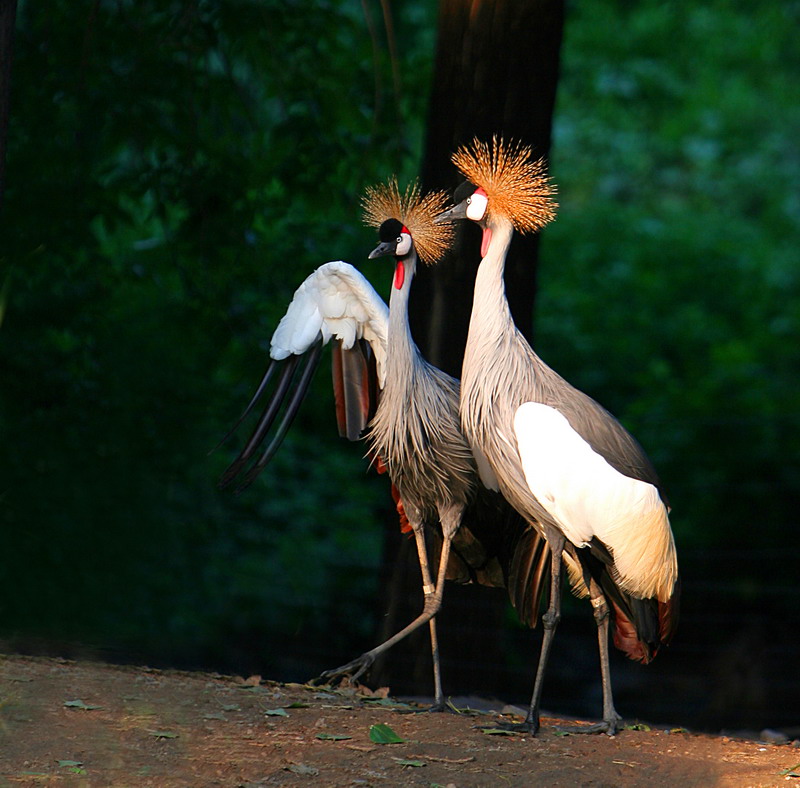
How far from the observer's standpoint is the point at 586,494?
164 inches

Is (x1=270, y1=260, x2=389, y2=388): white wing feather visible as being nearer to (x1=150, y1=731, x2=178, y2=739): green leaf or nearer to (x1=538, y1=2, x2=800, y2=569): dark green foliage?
(x1=150, y1=731, x2=178, y2=739): green leaf

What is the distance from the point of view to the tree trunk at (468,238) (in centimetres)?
554

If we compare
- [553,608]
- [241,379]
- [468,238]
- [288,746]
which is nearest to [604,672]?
[553,608]

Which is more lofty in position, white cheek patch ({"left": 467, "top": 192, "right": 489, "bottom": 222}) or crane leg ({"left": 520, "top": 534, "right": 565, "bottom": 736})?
white cheek patch ({"left": 467, "top": 192, "right": 489, "bottom": 222})

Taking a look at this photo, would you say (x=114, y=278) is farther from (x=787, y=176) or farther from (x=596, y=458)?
(x=787, y=176)

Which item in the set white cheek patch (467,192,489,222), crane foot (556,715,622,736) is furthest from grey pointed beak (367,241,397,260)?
crane foot (556,715,622,736)

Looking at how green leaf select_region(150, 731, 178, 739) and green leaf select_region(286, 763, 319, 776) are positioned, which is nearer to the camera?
green leaf select_region(286, 763, 319, 776)

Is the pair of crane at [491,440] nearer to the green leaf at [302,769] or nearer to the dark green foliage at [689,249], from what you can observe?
the green leaf at [302,769]

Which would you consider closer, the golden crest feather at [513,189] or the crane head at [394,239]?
the golden crest feather at [513,189]

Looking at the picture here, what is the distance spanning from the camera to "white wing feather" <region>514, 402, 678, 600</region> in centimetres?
416

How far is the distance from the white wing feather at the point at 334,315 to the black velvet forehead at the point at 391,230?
175mm

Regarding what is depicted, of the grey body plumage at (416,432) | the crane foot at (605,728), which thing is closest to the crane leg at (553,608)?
the crane foot at (605,728)

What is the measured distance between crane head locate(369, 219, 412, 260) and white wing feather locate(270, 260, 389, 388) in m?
0.15

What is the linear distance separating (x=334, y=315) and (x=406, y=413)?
0.49m
